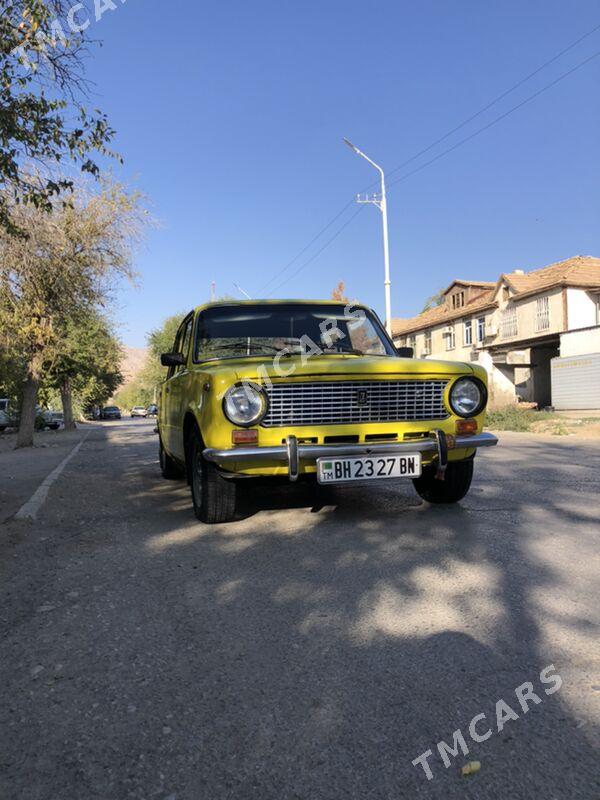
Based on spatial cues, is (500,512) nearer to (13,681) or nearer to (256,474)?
(256,474)

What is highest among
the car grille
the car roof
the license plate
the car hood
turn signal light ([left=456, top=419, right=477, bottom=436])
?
the car roof

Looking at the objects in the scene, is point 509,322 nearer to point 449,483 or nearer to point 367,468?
point 449,483

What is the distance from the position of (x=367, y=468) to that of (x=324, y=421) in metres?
0.46

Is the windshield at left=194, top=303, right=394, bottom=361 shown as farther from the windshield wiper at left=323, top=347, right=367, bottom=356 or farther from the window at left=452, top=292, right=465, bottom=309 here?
the window at left=452, top=292, right=465, bottom=309

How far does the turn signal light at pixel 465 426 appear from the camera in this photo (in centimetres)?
450

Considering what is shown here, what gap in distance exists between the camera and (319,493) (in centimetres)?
594

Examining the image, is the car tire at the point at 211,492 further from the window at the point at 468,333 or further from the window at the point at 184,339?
the window at the point at 468,333

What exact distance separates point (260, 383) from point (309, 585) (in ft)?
4.86

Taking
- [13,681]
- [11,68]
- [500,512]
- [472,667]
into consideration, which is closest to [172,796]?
[13,681]

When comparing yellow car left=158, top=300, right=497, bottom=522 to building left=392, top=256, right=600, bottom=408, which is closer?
yellow car left=158, top=300, right=497, bottom=522

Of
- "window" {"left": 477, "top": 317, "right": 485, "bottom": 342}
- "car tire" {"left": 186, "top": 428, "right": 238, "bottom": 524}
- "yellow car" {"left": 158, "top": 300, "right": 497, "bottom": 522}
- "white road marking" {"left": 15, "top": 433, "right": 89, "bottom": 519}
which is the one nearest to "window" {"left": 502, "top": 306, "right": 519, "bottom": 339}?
"window" {"left": 477, "top": 317, "right": 485, "bottom": 342}

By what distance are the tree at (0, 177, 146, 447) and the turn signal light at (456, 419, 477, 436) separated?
10.9m
